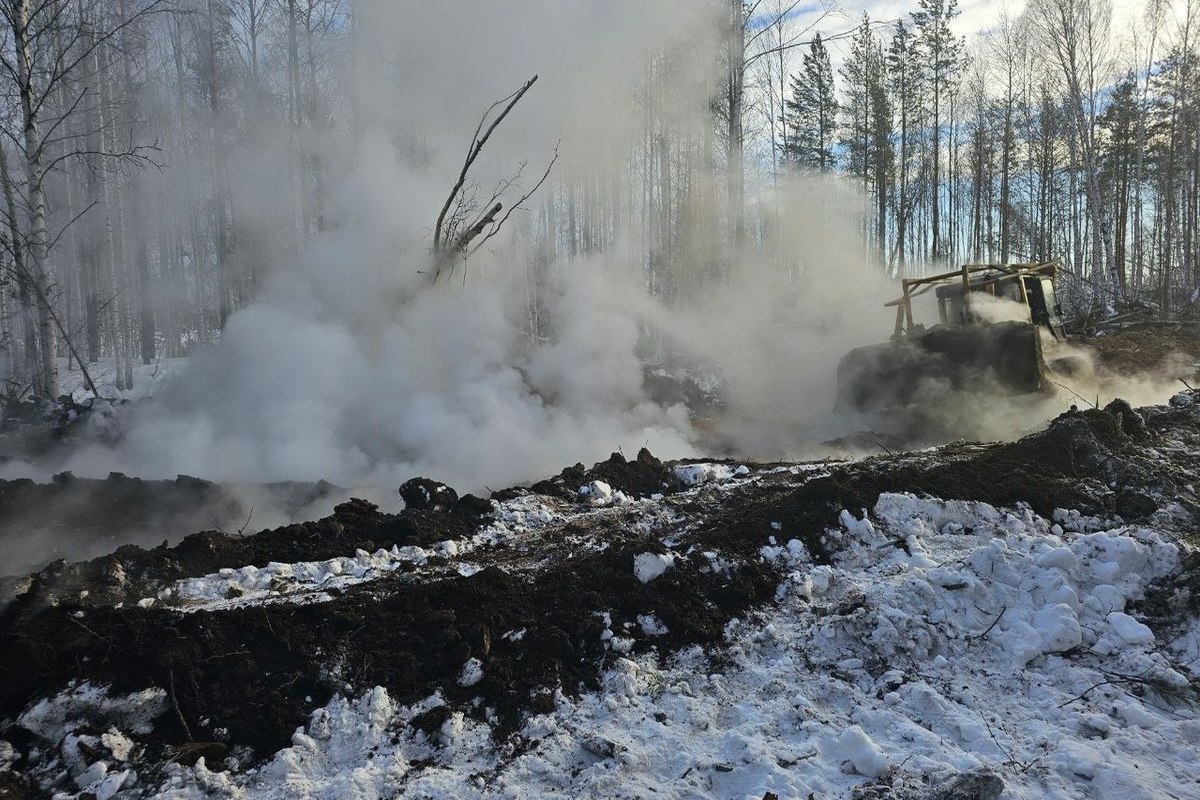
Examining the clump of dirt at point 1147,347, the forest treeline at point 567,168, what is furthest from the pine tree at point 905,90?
the clump of dirt at point 1147,347

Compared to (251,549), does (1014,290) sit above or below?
above

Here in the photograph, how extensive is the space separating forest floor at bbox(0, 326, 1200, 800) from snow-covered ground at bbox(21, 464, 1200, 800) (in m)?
0.01

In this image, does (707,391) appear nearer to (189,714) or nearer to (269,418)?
(269,418)

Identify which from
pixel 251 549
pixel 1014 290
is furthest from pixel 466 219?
pixel 1014 290

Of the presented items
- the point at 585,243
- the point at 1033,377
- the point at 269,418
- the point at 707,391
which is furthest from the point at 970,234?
the point at 269,418

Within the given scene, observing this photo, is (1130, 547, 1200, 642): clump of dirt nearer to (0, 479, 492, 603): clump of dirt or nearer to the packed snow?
the packed snow

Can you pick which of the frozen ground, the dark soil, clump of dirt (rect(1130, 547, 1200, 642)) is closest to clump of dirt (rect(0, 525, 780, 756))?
the frozen ground

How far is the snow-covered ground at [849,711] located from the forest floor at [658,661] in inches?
0.5

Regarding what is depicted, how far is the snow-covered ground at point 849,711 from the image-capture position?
246 centimetres

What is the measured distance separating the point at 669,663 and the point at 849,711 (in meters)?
0.84

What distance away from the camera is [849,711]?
9.39ft

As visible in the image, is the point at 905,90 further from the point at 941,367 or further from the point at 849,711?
the point at 849,711

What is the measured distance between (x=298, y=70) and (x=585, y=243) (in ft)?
36.9

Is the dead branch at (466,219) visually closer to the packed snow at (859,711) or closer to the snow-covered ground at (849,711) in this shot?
the snow-covered ground at (849,711)
